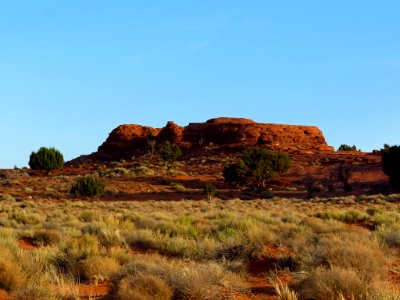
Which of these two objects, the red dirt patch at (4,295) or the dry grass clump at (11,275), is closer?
the red dirt patch at (4,295)

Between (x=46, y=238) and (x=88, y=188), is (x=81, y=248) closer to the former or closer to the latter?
(x=46, y=238)

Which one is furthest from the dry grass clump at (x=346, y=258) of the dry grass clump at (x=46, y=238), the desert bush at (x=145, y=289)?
the dry grass clump at (x=46, y=238)

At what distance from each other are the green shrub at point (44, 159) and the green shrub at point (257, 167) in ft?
78.5

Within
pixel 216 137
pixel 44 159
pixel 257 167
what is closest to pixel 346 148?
pixel 216 137

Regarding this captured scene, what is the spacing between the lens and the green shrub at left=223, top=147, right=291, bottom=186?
48844 mm

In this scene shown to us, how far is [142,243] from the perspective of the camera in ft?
37.8

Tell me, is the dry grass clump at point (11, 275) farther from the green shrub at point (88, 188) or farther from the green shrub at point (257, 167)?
the green shrub at point (257, 167)

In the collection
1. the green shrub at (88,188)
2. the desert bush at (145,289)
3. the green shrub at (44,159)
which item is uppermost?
the green shrub at (44,159)

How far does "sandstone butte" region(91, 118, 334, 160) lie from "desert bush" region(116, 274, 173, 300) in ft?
228

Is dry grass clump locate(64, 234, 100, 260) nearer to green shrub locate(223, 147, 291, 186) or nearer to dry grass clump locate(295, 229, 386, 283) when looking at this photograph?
dry grass clump locate(295, 229, 386, 283)

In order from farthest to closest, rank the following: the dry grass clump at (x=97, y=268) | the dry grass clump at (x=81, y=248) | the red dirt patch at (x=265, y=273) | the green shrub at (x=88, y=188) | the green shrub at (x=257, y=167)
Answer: the green shrub at (x=257, y=167)
the green shrub at (x=88, y=188)
the dry grass clump at (x=81, y=248)
the dry grass clump at (x=97, y=268)
the red dirt patch at (x=265, y=273)

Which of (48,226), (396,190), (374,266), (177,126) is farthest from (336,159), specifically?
(374,266)

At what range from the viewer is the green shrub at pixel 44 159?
59.1m

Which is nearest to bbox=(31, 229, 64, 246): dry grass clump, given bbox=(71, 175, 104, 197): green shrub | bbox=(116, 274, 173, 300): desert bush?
bbox=(116, 274, 173, 300): desert bush
